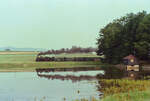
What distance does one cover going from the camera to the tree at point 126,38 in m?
68.6

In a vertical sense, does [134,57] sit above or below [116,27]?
below

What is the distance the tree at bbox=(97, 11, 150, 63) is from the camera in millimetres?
68562

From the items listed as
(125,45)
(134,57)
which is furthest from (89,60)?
(134,57)

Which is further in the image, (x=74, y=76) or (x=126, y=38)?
(x=126, y=38)

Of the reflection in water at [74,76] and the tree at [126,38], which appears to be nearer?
the reflection in water at [74,76]

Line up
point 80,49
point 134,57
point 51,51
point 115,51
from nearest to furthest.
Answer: point 134,57 < point 115,51 < point 51,51 < point 80,49

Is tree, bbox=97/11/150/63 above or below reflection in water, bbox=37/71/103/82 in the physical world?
above

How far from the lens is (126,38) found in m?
75.4

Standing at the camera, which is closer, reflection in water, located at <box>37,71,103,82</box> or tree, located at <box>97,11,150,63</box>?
reflection in water, located at <box>37,71,103,82</box>

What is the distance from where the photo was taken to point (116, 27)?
84.5 m

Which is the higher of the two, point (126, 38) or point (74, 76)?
point (126, 38)

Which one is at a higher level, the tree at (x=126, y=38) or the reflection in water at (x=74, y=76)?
the tree at (x=126, y=38)

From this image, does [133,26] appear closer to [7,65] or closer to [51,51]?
[7,65]

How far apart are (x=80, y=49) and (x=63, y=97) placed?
93.4 metres
